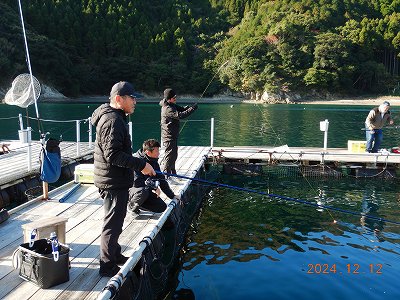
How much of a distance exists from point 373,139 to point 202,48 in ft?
313

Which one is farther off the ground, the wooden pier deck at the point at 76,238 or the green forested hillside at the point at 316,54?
the green forested hillside at the point at 316,54

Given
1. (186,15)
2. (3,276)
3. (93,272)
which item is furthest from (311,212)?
(186,15)

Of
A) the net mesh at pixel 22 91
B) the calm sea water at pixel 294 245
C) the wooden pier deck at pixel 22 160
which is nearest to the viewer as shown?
the calm sea water at pixel 294 245

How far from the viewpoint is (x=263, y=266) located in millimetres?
6980

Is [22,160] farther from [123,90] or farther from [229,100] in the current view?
[229,100]

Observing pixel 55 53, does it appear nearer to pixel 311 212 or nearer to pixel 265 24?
pixel 265 24

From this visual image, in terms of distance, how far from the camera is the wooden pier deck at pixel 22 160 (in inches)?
408

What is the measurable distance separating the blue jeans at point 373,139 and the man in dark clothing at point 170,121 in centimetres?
822

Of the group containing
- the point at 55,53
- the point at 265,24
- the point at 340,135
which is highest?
the point at 265,24

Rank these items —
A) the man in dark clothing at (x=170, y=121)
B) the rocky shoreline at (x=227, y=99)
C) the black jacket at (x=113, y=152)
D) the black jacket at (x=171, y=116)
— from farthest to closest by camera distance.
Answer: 1. the rocky shoreline at (x=227, y=99)
2. the man in dark clothing at (x=170, y=121)
3. the black jacket at (x=171, y=116)
4. the black jacket at (x=113, y=152)

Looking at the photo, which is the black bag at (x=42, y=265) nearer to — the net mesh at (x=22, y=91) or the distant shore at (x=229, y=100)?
the net mesh at (x=22, y=91)

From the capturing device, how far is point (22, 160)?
12.6 meters

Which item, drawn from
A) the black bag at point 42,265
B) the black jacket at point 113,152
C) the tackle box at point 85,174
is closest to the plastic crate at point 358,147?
the tackle box at point 85,174

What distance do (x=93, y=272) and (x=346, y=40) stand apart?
94.0m
